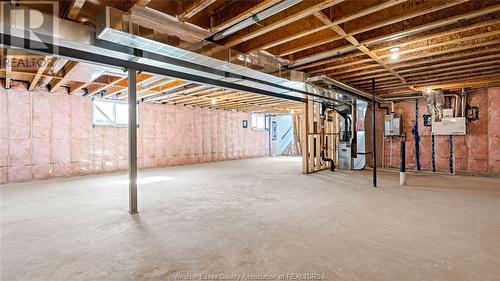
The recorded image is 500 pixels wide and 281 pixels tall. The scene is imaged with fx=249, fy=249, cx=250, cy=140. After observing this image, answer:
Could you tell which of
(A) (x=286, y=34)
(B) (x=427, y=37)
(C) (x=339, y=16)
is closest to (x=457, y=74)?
(B) (x=427, y=37)

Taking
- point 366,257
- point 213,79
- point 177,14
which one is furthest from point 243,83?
point 366,257

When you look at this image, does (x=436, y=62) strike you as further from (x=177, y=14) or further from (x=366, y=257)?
(x=177, y=14)

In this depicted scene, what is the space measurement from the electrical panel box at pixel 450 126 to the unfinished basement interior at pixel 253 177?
33mm

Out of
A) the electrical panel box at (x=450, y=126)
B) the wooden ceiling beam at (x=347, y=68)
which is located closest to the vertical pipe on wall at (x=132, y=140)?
the wooden ceiling beam at (x=347, y=68)

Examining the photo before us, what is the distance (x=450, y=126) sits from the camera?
6.39m

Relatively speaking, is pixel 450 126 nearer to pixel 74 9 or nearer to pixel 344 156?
pixel 344 156

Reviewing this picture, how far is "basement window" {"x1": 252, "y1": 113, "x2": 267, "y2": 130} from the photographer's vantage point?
11778 millimetres

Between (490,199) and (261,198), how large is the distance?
11.4ft

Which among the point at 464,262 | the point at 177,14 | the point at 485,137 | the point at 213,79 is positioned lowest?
the point at 464,262

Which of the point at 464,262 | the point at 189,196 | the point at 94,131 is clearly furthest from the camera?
the point at 94,131

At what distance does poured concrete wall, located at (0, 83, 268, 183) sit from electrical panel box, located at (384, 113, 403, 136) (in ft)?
19.5

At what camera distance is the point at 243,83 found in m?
4.21

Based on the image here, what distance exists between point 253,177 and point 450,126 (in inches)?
207

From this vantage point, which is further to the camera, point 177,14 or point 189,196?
point 189,196
